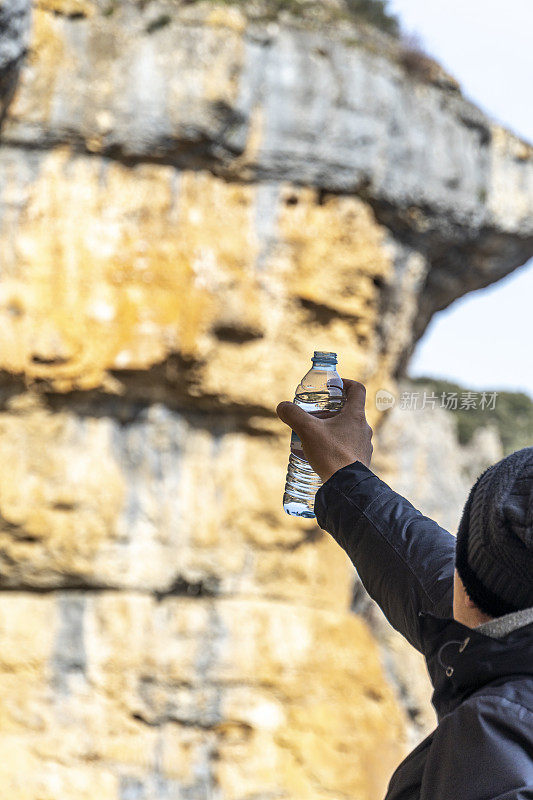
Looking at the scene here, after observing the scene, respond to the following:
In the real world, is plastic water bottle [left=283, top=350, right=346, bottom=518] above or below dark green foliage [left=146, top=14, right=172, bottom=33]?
below

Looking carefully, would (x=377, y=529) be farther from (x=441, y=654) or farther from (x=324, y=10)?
(x=324, y=10)

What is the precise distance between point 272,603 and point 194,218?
3056 mm

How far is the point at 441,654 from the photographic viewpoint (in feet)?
3.48

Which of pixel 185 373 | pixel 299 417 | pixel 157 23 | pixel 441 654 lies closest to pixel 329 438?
pixel 299 417

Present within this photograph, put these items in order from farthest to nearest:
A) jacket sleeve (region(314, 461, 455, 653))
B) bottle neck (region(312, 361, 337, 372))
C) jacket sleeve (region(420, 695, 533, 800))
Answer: bottle neck (region(312, 361, 337, 372))
jacket sleeve (region(314, 461, 455, 653))
jacket sleeve (region(420, 695, 533, 800))

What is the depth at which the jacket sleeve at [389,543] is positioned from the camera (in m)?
1.33

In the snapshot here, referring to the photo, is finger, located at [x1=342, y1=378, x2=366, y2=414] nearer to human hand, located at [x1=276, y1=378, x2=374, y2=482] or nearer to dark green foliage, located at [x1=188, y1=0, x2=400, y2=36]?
human hand, located at [x1=276, y1=378, x2=374, y2=482]

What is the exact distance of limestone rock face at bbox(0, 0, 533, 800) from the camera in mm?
5934

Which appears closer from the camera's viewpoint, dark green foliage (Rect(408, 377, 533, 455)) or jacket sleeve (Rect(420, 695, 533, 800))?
jacket sleeve (Rect(420, 695, 533, 800))

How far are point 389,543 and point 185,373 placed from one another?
4.98 meters

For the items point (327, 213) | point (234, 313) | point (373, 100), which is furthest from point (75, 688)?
point (373, 100)

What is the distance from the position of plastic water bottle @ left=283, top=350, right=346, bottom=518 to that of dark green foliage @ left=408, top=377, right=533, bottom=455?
1115 centimetres

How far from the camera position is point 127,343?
238 inches

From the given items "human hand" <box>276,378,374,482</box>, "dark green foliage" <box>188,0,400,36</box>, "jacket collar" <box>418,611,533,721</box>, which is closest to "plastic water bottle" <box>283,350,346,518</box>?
"human hand" <box>276,378,374,482</box>
